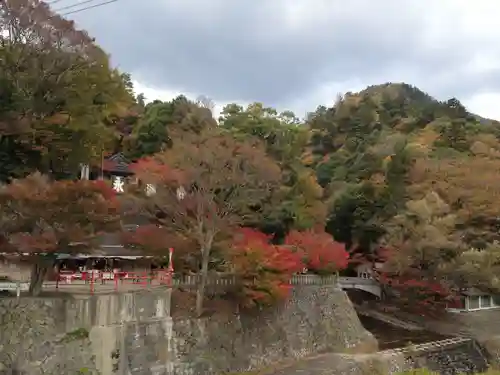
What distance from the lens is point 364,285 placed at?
4112 cm

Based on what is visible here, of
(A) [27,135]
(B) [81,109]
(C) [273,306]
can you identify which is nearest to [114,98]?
(B) [81,109]

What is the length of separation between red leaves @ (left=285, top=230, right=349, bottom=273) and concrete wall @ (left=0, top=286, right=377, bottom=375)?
574 centimetres

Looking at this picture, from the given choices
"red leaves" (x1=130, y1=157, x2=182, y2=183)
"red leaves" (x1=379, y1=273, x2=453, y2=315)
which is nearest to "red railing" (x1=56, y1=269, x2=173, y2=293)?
"red leaves" (x1=130, y1=157, x2=182, y2=183)

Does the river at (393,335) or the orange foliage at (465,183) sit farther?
the orange foliage at (465,183)

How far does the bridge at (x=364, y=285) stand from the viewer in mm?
40688

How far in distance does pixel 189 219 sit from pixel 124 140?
19.9 m

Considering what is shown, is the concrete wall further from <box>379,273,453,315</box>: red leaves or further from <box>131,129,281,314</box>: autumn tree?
<box>379,273,453,315</box>: red leaves

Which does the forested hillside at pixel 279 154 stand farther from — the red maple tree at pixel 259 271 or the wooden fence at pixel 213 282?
the red maple tree at pixel 259 271

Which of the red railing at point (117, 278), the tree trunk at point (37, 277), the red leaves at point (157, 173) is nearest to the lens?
the tree trunk at point (37, 277)

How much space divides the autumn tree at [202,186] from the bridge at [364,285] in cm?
1961

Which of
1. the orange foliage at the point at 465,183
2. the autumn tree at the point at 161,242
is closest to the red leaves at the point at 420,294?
the orange foliage at the point at 465,183

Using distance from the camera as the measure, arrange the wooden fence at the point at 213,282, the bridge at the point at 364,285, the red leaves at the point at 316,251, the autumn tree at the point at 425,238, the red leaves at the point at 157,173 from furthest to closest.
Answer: the bridge at the point at 364,285
the autumn tree at the point at 425,238
the red leaves at the point at 316,251
the wooden fence at the point at 213,282
the red leaves at the point at 157,173

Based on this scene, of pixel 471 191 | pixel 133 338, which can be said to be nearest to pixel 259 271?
pixel 133 338

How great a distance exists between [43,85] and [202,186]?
25.7ft
